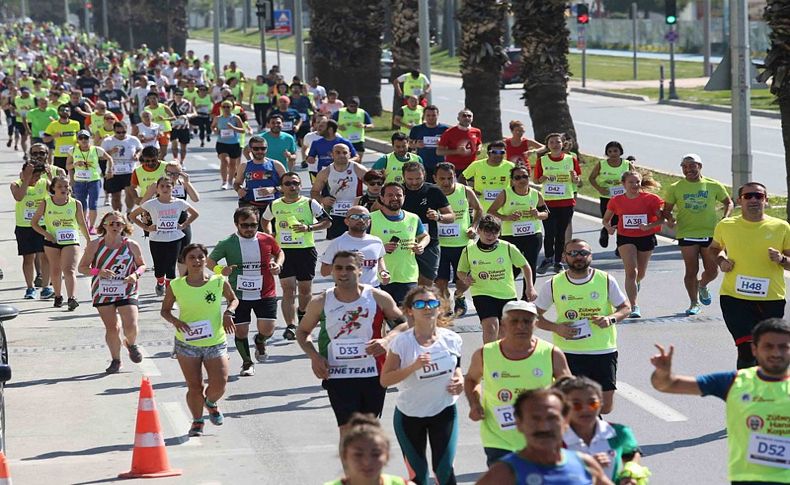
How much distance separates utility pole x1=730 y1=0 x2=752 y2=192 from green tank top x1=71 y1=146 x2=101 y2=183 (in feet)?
29.4

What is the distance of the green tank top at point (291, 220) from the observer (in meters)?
16.7

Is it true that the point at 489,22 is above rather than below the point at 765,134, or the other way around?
above

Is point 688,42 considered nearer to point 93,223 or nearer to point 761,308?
point 93,223

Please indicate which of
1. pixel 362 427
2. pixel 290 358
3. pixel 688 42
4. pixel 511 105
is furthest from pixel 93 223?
pixel 688 42

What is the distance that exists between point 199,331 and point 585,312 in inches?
120

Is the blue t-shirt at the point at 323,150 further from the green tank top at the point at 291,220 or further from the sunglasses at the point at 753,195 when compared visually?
the sunglasses at the point at 753,195

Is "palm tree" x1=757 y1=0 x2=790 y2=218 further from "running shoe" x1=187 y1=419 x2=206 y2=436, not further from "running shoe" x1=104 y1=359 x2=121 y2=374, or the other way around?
"running shoe" x1=187 y1=419 x2=206 y2=436

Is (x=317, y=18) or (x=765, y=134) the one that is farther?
(x=317, y=18)

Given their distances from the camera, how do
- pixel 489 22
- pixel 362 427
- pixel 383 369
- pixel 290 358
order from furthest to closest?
pixel 489 22 → pixel 290 358 → pixel 383 369 → pixel 362 427

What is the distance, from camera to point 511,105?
50656 mm

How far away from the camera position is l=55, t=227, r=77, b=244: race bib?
18828mm

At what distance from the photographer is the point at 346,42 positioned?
4322cm

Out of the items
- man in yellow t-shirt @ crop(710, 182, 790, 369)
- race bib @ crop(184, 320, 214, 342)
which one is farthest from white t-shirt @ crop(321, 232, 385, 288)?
man in yellow t-shirt @ crop(710, 182, 790, 369)

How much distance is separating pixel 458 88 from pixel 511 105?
9273 mm
